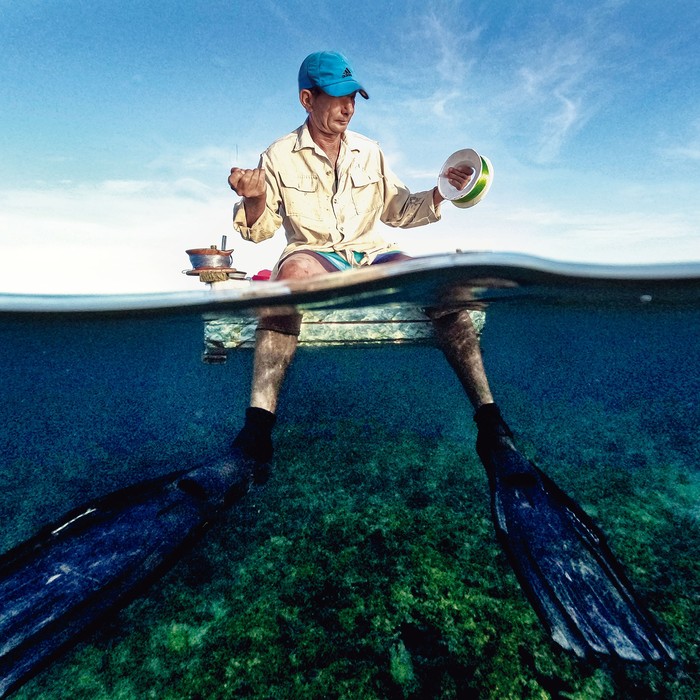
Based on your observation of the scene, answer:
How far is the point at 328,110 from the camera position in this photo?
259 cm

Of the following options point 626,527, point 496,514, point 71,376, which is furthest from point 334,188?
point 71,376

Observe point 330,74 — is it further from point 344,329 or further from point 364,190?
point 344,329

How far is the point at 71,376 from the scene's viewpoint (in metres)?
5.56

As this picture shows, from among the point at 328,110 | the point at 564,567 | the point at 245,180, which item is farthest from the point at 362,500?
the point at 328,110

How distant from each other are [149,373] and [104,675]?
200 inches

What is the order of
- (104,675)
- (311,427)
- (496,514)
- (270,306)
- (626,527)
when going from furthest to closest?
1. (311,427)
2. (270,306)
3. (626,527)
4. (496,514)
5. (104,675)

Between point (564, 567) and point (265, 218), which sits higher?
point (265, 218)

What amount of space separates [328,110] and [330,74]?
Answer: 0.70ft

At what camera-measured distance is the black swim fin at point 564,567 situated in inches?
54.6

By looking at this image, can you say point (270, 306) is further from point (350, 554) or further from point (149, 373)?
point (149, 373)

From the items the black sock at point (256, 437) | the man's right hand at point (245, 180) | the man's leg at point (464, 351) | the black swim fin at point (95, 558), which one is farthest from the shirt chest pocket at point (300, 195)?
the black swim fin at point (95, 558)

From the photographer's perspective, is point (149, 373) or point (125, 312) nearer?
point (125, 312)

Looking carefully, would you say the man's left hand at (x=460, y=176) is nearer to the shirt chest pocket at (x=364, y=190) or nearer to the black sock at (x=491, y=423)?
the shirt chest pocket at (x=364, y=190)

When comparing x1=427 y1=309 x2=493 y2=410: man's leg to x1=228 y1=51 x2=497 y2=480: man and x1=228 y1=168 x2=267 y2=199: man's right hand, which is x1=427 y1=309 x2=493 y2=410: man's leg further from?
x1=228 y1=168 x2=267 y2=199: man's right hand
